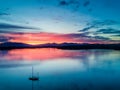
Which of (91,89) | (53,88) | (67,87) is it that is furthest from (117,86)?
(53,88)

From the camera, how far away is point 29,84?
17.4m

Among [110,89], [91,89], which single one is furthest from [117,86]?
[91,89]

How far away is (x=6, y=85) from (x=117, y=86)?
8.89 meters

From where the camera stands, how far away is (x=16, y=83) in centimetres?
1744

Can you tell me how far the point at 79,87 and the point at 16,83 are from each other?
532 centimetres

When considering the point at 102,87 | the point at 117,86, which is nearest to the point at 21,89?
the point at 102,87

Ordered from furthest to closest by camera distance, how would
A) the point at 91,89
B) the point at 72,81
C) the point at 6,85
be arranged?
1. the point at 72,81
2. the point at 6,85
3. the point at 91,89

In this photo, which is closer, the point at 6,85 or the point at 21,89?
the point at 21,89

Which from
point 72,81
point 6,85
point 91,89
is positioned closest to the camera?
point 91,89

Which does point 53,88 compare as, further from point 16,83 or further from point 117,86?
point 117,86

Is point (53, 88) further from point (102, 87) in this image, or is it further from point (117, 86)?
point (117, 86)

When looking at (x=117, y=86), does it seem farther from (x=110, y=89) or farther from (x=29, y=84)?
(x=29, y=84)

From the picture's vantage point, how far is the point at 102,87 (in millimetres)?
16188

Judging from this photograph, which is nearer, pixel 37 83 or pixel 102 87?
pixel 102 87
